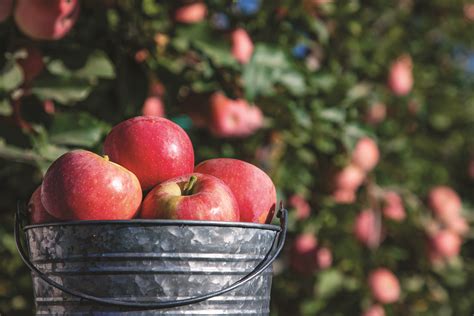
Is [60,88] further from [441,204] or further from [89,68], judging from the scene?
[441,204]

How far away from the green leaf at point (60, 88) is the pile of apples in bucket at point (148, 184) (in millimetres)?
521

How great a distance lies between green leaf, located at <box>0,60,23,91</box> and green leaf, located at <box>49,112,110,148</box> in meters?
0.10

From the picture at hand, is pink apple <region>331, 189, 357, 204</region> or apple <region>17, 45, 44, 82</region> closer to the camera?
apple <region>17, 45, 44, 82</region>

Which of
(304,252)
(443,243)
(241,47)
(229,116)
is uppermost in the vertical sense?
(241,47)

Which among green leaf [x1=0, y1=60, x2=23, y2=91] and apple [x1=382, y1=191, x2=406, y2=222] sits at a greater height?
green leaf [x1=0, y1=60, x2=23, y2=91]

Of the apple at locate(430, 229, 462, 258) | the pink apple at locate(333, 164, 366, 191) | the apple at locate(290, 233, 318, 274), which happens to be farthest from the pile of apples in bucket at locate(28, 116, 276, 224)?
the apple at locate(430, 229, 462, 258)

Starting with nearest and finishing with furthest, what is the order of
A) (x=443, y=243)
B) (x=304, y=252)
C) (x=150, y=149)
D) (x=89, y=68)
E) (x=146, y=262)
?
(x=146, y=262)
(x=150, y=149)
(x=89, y=68)
(x=304, y=252)
(x=443, y=243)

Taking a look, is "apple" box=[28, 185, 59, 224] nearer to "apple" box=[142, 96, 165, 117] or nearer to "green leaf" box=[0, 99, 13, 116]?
"green leaf" box=[0, 99, 13, 116]

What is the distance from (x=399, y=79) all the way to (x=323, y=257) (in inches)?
30.7

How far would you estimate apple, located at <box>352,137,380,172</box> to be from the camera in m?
2.79

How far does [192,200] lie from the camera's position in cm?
114

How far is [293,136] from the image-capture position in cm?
237

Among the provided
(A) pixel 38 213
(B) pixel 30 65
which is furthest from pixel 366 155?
(A) pixel 38 213

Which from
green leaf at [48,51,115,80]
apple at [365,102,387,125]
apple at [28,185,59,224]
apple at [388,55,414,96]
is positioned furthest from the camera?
apple at [388,55,414,96]
